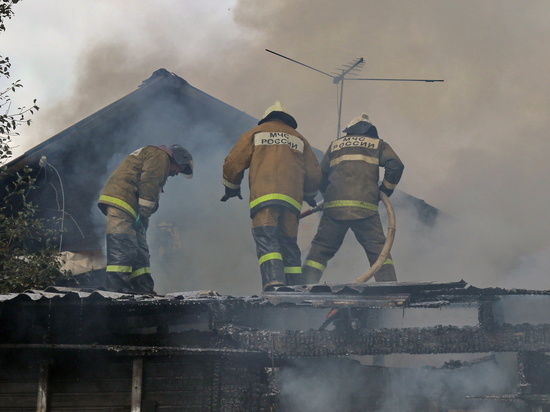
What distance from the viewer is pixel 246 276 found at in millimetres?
11438

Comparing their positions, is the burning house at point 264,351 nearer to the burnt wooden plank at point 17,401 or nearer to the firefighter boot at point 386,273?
the burnt wooden plank at point 17,401

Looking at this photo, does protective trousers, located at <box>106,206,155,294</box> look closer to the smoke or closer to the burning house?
the burning house

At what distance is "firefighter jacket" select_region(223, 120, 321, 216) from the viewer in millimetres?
7379

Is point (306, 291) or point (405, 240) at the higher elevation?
point (405, 240)

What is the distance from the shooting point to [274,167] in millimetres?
7445

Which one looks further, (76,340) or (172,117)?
(172,117)

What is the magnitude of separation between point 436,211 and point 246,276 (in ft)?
Result: 12.8

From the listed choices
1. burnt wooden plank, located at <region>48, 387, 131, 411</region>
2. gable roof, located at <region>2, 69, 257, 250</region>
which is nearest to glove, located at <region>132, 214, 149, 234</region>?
gable roof, located at <region>2, 69, 257, 250</region>

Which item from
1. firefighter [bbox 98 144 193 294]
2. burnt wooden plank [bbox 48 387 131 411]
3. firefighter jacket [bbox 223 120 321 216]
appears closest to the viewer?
burnt wooden plank [bbox 48 387 131 411]

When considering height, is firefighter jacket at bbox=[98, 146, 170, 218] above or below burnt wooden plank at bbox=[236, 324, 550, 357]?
above

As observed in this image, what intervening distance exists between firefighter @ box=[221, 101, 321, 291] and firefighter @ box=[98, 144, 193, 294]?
0.78 meters

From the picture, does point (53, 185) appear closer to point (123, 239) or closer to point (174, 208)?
point (174, 208)

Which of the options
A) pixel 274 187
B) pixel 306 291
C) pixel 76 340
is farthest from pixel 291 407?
pixel 274 187

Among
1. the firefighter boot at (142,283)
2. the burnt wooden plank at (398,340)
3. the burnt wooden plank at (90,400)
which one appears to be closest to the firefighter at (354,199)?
the firefighter boot at (142,283)
